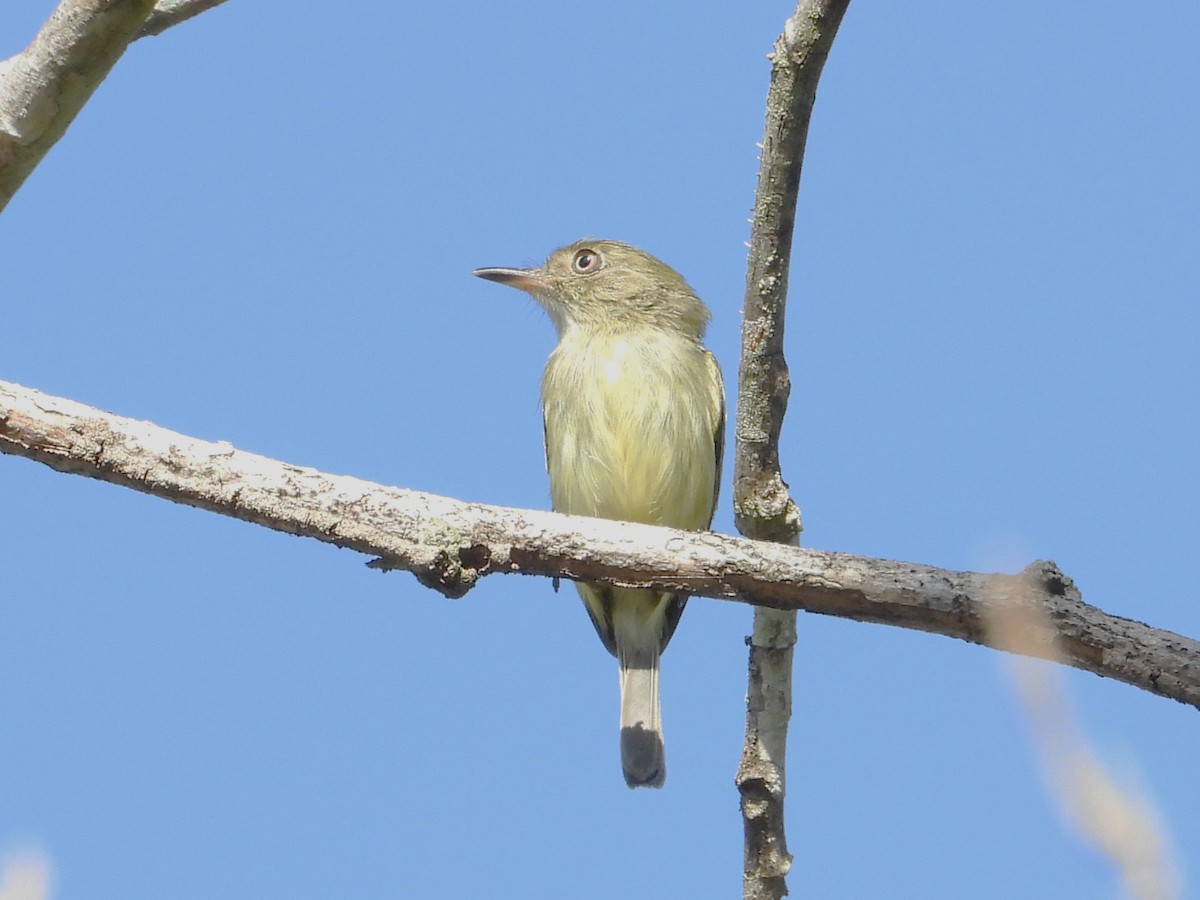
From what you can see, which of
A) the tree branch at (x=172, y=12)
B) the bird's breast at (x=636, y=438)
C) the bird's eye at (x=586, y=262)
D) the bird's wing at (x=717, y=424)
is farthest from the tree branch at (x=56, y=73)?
the bird's eye at (x=586, y=262)

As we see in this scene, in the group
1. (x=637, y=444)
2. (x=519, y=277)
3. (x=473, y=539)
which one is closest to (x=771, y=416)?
(x=473, y=539)

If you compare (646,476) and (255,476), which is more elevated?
(646,476)

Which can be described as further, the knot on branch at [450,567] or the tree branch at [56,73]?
the knot on branch at [450,567]

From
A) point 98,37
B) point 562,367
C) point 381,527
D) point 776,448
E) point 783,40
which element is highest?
point 562,367

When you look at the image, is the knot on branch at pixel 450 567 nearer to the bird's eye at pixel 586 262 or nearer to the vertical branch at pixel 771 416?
the vertical branch at pixel 771 416

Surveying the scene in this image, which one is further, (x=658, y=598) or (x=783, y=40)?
(x=658, y=598)

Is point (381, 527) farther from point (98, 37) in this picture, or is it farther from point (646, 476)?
point (646, 476)

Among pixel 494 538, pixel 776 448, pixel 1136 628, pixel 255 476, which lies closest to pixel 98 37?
pixel 255 476

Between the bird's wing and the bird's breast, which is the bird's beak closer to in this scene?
the bird's breast
